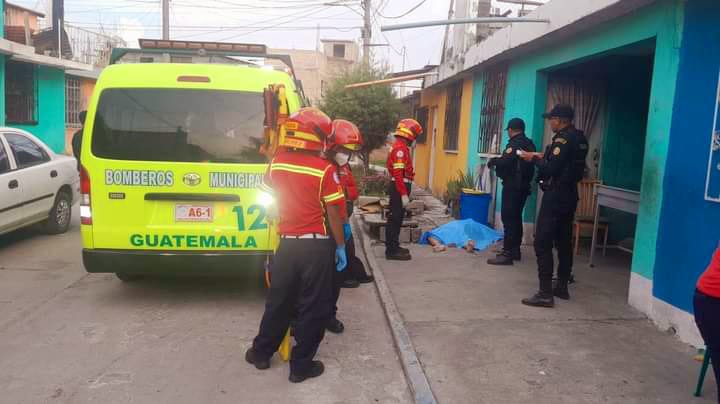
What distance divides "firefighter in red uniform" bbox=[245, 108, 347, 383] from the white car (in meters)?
4.97

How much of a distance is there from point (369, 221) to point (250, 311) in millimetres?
3653

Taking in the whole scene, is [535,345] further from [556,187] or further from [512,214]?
[512,214]

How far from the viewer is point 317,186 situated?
3744 mm

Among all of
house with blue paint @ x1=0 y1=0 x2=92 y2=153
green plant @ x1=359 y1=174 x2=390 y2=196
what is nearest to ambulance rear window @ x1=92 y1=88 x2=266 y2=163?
green plant @ x1=359 y1=174 x2=390 y2=196

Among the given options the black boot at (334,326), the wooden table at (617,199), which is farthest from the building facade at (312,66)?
the black boot at (334,326)

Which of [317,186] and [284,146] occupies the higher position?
[284,146]

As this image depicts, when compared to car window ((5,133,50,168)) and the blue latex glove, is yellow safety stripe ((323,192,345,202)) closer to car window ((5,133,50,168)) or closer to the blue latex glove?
the blue latex glove

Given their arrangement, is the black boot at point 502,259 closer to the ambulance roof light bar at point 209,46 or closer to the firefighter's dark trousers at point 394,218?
the firefighter's dark trousers at point 394,218

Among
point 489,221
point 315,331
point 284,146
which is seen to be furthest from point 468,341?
point 489,221

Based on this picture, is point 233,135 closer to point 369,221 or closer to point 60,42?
point 369,221

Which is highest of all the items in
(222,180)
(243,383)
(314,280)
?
(222,180)

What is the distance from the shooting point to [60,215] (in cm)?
877

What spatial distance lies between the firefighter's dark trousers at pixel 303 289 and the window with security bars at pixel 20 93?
17.5 metres

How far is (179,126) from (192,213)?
0.76 m
